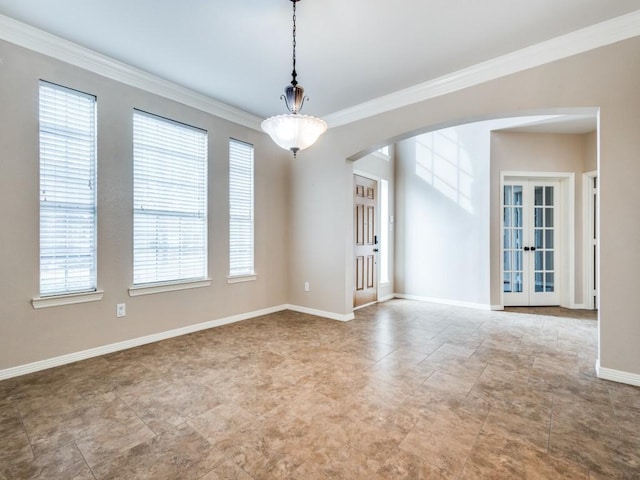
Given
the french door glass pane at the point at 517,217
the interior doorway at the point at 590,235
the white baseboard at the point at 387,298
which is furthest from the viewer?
the white baseboard at the point at 387,298

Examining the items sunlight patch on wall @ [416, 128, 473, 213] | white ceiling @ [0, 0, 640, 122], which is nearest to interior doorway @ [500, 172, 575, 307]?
sunlight patch on wall @ [416, 128, 473, 213]

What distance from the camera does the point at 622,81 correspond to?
2.50m

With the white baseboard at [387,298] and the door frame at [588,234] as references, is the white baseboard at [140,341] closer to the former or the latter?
the white baseboard at [387,298]

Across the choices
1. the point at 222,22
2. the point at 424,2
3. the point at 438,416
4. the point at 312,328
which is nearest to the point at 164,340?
the point at 312,328

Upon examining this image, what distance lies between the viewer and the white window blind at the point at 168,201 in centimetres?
337

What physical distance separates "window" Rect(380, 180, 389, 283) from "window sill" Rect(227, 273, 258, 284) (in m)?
2.60

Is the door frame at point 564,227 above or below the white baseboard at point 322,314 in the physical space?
A: above

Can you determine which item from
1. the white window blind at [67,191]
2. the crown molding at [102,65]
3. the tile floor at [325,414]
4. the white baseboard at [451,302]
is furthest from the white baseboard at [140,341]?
the crown molding at [102,65]

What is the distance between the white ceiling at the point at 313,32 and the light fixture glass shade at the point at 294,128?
83 centimetres

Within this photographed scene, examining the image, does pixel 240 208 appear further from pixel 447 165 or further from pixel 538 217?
pixel 538 217

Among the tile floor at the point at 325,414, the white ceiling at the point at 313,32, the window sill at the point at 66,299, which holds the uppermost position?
the white ceiling at the point at 313,32

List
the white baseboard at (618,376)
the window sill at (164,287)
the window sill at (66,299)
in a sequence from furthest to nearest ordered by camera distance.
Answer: the window sill at (164,287), the window sill at (66,299), the white baseboard at (618,376)

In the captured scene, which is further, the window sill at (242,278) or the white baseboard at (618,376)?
the window sill at (242,278)

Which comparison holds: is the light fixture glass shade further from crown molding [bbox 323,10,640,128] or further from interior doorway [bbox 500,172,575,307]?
interior doorway [bbox 500,172,575,307]
